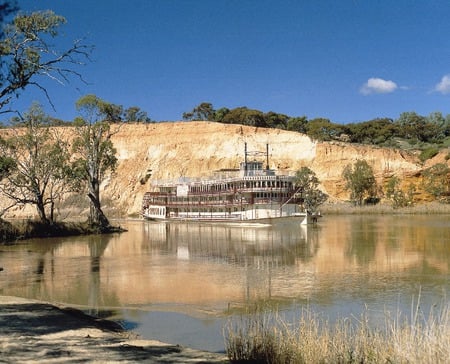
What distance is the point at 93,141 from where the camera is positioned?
42.7 metres

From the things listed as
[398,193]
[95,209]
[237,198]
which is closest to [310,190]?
[398,193]

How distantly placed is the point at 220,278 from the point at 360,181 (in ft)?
172

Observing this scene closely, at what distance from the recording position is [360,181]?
6756cm

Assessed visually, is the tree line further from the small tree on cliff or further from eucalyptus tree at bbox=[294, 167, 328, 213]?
the small tree on cliff

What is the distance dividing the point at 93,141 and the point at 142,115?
57.3m

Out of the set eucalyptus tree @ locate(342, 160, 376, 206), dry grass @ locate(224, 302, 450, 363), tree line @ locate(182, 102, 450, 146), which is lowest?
dry grass @ locate(224, 302, 450, 363)

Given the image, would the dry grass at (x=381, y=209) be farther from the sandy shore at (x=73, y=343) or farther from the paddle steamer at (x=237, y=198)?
the sandy shore at (x=73, y=343)

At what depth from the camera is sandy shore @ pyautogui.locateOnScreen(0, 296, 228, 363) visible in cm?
788

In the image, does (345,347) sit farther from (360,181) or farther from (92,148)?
(360,181)

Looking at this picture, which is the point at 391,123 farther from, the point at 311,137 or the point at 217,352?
the point at 217,352

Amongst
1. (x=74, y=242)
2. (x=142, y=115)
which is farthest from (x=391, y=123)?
(x=74, y=242)

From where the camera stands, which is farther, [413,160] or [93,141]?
[413,160]

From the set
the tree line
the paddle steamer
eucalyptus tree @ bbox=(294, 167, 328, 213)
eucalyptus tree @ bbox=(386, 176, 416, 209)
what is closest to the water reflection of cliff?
the paddle steamer

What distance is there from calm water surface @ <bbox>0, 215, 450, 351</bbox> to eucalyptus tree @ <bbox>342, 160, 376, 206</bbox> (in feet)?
117
